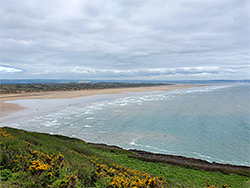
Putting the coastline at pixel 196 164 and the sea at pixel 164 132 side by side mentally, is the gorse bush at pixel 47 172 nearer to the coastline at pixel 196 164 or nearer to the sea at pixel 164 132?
the coastline at pixel 196 164

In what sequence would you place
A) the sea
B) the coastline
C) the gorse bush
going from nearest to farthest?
the gorse bush < the coastline < the sea

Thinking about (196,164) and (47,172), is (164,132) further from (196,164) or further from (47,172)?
(47,172)

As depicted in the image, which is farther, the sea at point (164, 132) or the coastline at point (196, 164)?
the sea at point (164, 132)

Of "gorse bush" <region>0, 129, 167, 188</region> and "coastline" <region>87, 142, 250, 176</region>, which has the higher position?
"gorse bush" <region>0, 129, 167, 188</region>

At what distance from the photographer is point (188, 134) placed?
90.7 feet

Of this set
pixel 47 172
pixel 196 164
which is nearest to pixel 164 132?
pixel 196 164

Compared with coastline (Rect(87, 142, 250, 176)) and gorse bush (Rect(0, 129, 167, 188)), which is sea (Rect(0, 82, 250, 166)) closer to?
coastline (Rect(87, 142, 250, 176))

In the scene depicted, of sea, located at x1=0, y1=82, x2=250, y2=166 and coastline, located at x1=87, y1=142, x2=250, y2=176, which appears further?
sea, located at x1=0, y1=82, x2=250, y2=166

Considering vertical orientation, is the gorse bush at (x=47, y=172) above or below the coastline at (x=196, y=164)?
above

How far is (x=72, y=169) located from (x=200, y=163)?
15.8m

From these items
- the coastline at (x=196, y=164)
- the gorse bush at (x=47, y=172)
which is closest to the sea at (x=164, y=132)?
the coastline at (x=196, y=164)

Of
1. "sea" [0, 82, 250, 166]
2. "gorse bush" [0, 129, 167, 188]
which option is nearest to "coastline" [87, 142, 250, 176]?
"sea" [0, 82, 250, 166]

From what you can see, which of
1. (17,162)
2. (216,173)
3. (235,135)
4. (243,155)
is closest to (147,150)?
(216,173)

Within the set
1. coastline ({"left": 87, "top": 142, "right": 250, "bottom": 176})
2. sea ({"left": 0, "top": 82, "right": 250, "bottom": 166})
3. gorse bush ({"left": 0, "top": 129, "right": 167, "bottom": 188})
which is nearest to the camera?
gorse bush ({"left": 0, "top": 129, "right": 167, "bottom": 188})
